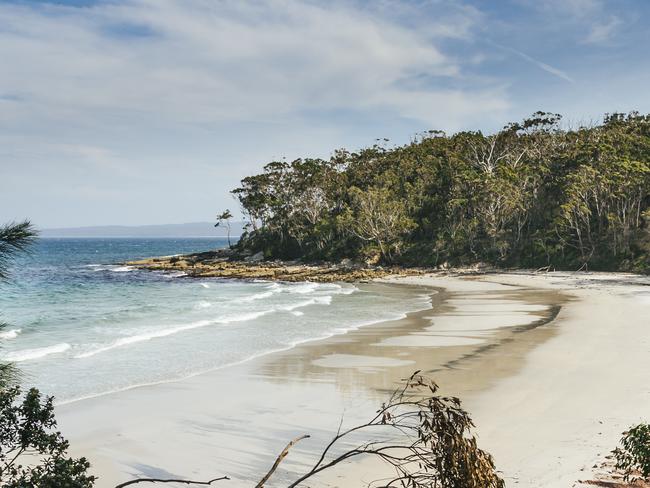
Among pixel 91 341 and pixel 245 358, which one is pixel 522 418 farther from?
pixel 91 341

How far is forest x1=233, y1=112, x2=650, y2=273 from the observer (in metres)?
52.0

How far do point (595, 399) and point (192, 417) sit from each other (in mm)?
9237

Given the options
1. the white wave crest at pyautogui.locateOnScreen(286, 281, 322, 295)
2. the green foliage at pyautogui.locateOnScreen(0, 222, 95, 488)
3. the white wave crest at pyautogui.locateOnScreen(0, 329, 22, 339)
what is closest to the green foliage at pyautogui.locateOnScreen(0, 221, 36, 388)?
the green foliage at pyautogui.locateOnScreen(0, 222, 95, 488)

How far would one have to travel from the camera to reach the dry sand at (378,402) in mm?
9562

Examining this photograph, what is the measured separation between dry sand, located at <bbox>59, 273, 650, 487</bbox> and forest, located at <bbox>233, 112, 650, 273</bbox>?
29.9m

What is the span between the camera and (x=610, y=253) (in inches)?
2019

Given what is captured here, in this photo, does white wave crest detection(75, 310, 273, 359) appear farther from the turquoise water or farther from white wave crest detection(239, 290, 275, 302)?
white wave crest detection(239, 290, 275, 302)

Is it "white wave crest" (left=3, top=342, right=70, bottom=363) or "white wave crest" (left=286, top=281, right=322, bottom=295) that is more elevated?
"white wave crest" (left=286, top=281, right=322, bottom=295)

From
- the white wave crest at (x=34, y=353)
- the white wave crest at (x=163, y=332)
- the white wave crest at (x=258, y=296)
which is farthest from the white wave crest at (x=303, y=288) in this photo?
the white wave crest at (x=34, y=353)

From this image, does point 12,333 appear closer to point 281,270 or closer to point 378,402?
point 378,402

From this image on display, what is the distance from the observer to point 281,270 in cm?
6519

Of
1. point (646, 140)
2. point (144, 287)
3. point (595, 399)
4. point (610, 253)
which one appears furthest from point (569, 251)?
point (595, 399)

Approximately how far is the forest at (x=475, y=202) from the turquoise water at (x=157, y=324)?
18.7 m

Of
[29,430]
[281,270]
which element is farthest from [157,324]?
[281,270]
